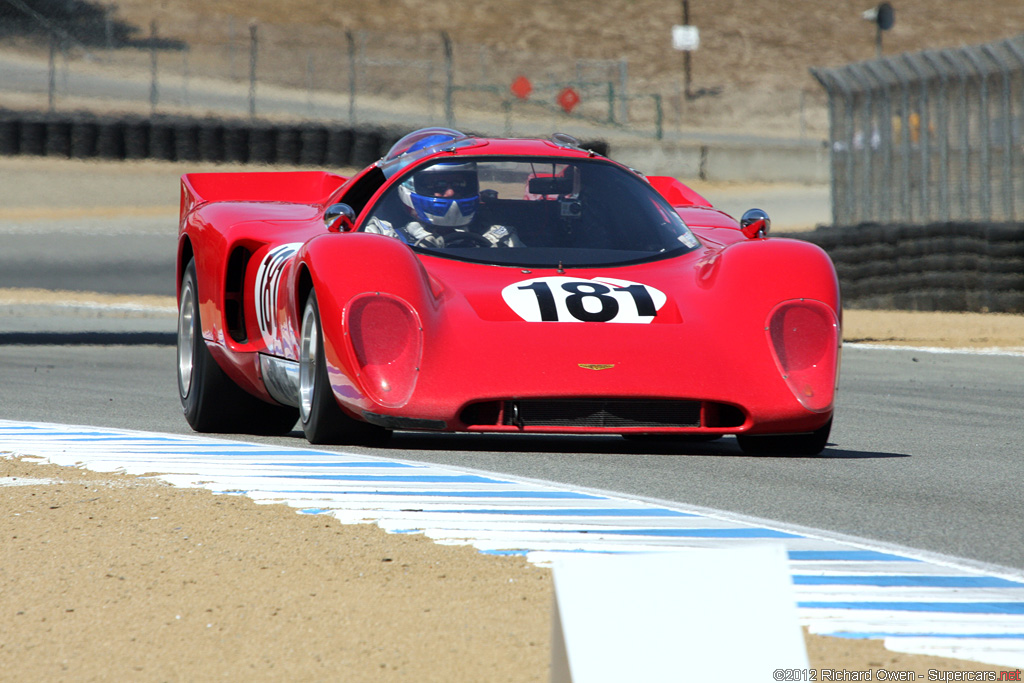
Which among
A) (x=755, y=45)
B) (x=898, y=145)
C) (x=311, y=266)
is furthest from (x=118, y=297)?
(x=755, y=45)

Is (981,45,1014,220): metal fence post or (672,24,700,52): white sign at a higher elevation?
(672,24,700,52): white sign

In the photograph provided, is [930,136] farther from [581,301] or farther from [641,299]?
[581,301]

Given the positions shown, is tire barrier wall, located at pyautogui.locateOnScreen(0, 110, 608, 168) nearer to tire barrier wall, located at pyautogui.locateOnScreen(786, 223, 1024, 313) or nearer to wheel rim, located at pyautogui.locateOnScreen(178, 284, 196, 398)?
tire barrier wall, located at pyautogui.locateOnScreen(786, 223, 1024, 313)

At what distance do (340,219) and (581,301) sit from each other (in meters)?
1.20

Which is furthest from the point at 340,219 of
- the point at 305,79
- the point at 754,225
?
the point at 305,79

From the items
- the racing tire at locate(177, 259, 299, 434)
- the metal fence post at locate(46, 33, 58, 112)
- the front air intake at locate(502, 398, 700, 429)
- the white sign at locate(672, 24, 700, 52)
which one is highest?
the white sign at locate(672, 24, 700, 52)

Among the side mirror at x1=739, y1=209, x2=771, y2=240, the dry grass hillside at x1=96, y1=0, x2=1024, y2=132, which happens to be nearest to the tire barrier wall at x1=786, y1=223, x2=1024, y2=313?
the side mirror at x1=739, y1=209, x2=771, y2=240

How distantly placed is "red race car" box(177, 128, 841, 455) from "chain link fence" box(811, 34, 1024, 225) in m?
12.2

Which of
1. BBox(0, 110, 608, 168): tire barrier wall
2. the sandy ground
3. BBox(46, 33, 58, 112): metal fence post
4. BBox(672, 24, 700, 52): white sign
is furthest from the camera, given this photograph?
BBox(672, 24, 700, 52): white sign

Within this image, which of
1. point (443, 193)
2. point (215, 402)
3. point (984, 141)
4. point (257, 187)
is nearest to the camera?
point (443, 193)

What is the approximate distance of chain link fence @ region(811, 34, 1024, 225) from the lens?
59.6 feet

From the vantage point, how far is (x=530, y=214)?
6703mm

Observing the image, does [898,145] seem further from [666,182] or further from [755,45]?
[755,45]

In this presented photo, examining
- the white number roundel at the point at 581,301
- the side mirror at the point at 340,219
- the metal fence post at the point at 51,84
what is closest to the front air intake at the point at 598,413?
the white number roundel at the point at 581,301
